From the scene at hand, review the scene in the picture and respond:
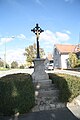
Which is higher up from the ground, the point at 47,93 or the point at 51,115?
the point at 47,93

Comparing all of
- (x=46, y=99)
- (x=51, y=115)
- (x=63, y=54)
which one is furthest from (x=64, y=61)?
(x=51, y=115)

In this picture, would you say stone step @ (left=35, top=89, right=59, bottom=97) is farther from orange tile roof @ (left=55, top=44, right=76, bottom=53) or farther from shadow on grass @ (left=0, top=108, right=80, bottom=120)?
orange tile roof @ (left=55, top=44, right=76, bottom=53)

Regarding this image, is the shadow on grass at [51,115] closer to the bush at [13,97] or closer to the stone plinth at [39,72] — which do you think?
the bush at [13,97]

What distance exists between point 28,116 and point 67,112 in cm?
158

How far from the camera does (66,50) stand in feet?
178

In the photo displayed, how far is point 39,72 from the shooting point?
13.2 metres

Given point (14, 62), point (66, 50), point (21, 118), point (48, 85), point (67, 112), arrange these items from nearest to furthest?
point (21, 118) → point (67, 112) → point (48, 85) → point (66, 50) → point (14, 62)

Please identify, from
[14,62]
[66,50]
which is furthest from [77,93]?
[14,62]

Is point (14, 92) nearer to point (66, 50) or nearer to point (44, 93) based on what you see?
point (44, 93)

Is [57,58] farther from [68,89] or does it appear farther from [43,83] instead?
[68,89]

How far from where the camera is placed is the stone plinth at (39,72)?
Result: 1300cm

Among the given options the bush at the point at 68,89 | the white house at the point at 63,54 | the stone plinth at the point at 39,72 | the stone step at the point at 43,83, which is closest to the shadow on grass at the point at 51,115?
the bush at the point at 68,89

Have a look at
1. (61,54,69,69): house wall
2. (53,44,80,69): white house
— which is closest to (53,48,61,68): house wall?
(53,44,80,69): white house

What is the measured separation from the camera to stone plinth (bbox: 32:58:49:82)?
13.0 metres
